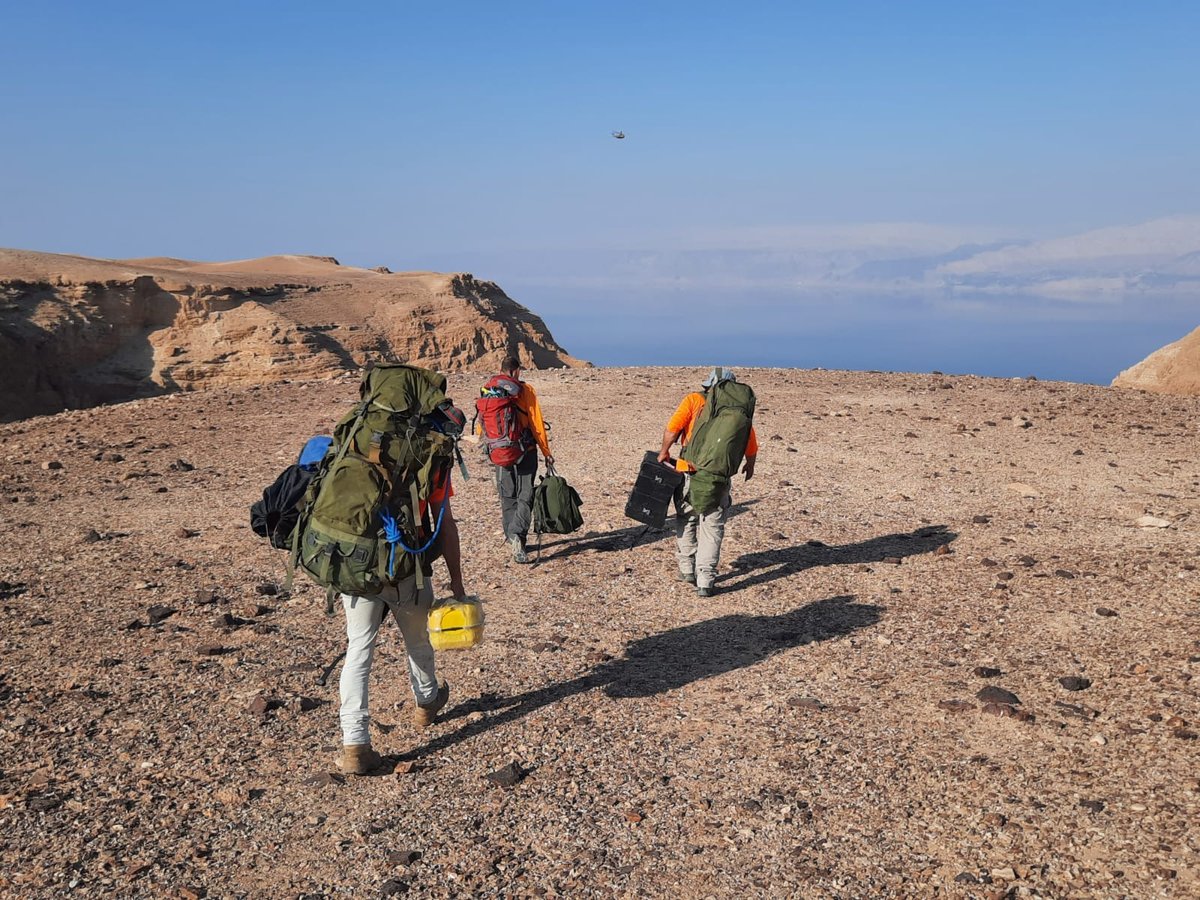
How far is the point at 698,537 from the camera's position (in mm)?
9570

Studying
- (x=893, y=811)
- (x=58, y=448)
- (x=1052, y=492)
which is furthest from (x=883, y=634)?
(x=58, y=448)

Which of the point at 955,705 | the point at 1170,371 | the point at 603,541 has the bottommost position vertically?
the point at 955,705

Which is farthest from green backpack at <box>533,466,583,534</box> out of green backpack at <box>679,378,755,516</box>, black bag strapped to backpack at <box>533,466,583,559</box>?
green backpack at <box>679,378,755,516</box>

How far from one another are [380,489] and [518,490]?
5128 millimetres

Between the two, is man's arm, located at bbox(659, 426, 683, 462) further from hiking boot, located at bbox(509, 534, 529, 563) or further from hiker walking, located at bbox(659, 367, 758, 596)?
hiking boot, located at bbox(509, 534, 529, 563)

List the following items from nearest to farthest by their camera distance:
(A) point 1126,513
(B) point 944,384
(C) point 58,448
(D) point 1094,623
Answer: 1. (D) point 1094,623
2. (A) point 1126,513
3. (C) point 58,448
4. (B) point 944,384

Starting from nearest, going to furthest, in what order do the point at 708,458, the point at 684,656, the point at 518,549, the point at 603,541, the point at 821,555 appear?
the point at 684,656, the point at 708,458, the point at 518,549, the point at 821,555, the point at 603,541

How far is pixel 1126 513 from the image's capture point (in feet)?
39.7

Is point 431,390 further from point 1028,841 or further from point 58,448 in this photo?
point 58,448

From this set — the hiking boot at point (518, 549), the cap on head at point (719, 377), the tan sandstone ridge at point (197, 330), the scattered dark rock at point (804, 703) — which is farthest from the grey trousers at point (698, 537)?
the tan sandstone ridge at point (197, 330)

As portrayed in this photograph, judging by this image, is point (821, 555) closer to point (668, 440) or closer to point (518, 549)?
point (668, 440)

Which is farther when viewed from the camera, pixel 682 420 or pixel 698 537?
pixel 698 537

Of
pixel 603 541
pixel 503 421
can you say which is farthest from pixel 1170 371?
pixel 503 421

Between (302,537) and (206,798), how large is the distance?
5.20 ft
